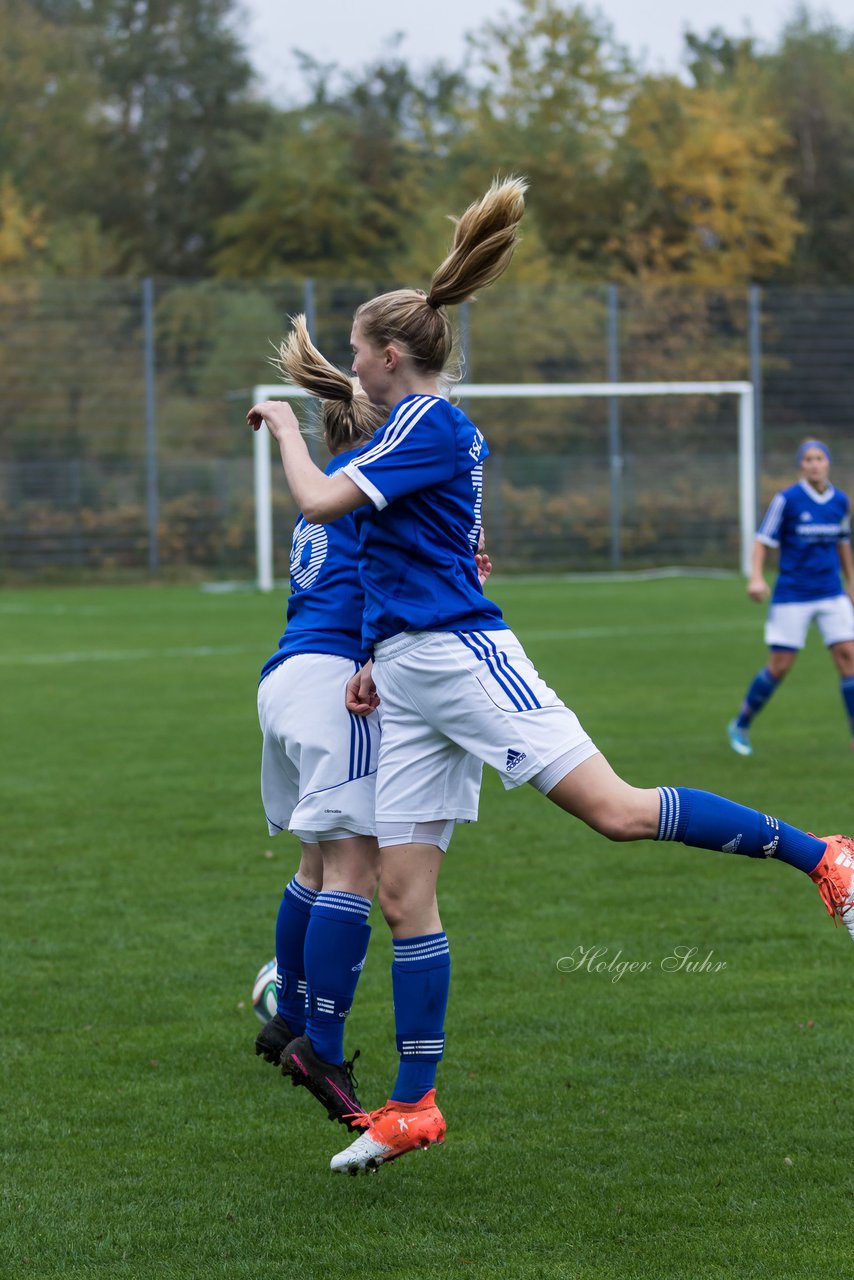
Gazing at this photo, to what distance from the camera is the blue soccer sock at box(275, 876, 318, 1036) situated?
432cm

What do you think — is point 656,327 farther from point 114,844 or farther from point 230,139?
point 114,844

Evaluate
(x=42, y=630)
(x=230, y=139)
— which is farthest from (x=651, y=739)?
(x=230, y=139)

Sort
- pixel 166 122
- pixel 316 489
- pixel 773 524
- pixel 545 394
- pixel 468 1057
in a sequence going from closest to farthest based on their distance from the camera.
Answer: pixel 316 489 → pixel 468 1057 → pixel 773 524 → pixel 545 394 → pixel 166 122

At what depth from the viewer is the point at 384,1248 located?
11.0ft

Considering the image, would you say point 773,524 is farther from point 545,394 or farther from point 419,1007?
point 545,394

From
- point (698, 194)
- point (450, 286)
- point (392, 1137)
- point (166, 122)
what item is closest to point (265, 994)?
point (392, 1137)

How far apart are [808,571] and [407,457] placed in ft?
23.9

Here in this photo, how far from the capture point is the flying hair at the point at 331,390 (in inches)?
160

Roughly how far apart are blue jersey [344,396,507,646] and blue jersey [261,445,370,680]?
31 cm

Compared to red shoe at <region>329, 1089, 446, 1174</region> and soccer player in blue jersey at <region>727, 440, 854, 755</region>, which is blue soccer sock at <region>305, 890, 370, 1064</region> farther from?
soccer player in blue jersey at <region>727, 440, 854, 755</region>

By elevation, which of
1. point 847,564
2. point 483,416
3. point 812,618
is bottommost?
point 812,618

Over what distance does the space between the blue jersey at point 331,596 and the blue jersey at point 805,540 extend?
6704mm

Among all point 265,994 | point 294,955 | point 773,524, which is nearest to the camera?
point 294,955

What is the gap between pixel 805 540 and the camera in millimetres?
10492
